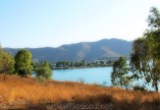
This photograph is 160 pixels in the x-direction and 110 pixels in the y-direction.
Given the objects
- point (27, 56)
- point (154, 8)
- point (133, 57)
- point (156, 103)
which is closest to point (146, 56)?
point (133, 57)

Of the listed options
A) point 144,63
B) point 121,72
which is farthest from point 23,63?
point 144,63

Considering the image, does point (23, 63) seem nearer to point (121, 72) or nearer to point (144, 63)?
point (121, 72)

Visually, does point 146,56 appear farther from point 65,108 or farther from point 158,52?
point 65,108

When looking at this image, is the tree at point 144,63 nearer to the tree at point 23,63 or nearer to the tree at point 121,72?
the tree at point 121,72

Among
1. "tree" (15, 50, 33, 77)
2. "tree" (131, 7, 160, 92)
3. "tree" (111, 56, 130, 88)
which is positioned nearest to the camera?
"tree" (131, 7, 160, 92)

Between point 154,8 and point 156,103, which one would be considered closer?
point 156,103

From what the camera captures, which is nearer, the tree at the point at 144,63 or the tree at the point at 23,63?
the tree at the point at 144,63

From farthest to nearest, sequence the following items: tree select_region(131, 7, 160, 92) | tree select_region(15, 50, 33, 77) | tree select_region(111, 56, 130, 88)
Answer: tree select_region(111, 56, 130, 88), tree select_region(15, 50, 33, 77), tree select_region(131, 7, 160, 92)

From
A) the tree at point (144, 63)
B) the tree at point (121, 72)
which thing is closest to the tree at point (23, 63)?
the tree at point (121, 72)

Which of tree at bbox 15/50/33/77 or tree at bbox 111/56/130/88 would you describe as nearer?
tree at bbox 15/50/33/77

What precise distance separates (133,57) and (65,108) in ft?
125

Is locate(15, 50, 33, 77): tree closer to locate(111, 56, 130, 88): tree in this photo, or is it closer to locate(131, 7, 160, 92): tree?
locate(111, 56, 130, 88): tree

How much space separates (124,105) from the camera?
1170cm

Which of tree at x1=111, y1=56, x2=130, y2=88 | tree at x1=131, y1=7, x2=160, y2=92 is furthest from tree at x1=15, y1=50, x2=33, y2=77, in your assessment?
tree at x1=131, y1=7, x2=160, y2=92
